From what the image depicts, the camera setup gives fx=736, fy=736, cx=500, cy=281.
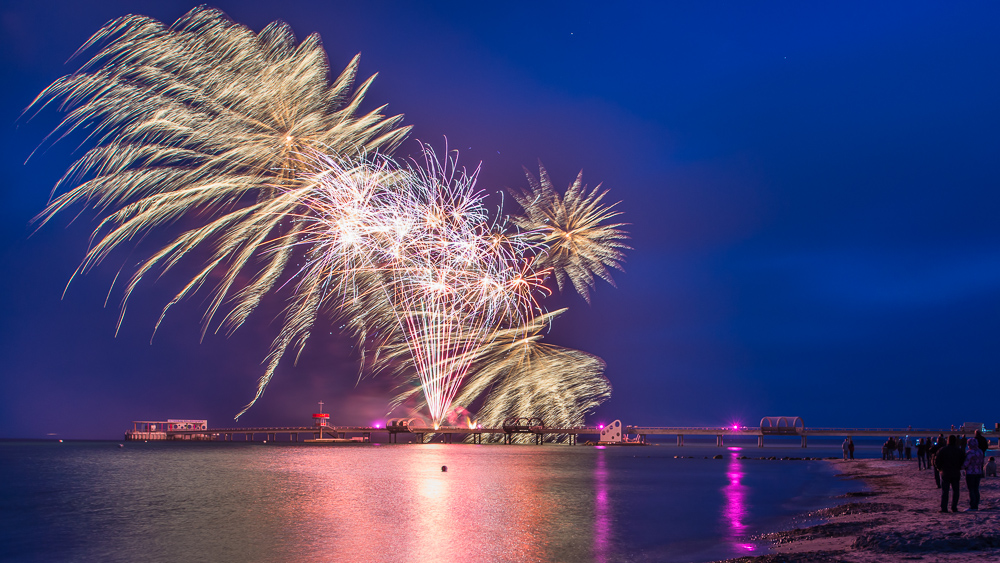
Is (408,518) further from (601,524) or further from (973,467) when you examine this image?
(973,467)

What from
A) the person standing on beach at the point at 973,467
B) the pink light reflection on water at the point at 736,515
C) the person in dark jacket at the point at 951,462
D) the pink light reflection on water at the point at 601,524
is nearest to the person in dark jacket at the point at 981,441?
the person standing on beach at the point at 973,467

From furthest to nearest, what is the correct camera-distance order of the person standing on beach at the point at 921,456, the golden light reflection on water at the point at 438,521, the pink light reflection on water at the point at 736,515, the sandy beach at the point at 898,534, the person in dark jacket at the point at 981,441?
the person standing on beach at the point at 921,456
the person in dark jacket at the point at 981,441
the pink light reflection on water at the point at 736,515
the golden light reflection on water at the point at 438,521
the sandy beach at the point at 898,534

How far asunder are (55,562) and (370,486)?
2146cm

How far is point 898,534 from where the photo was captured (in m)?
14.8

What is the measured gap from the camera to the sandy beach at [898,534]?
1302cm

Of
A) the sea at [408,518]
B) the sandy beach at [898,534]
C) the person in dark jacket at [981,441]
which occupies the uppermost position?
the person in dark jacket at [981,441]

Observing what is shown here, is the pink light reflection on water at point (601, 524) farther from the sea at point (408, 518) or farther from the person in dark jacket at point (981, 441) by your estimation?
the person in dark jacket at point (981, 441)

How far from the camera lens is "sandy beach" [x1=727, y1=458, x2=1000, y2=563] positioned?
1302 cm

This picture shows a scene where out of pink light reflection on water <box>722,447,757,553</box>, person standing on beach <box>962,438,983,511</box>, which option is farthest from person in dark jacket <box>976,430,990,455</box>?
pink light reflection on water <box>722,447,757,553</box>

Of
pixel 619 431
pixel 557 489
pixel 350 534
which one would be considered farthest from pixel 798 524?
pixel 619 431

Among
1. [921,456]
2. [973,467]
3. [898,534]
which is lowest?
[921,456]

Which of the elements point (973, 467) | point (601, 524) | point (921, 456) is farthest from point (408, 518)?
point (921, 456)

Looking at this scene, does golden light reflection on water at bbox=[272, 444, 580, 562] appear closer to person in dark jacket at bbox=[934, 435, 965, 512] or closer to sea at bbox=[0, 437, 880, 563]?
sea at bbox=[0, 437, 880, 563]

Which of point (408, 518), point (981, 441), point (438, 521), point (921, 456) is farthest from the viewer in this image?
point (921, 456)
